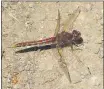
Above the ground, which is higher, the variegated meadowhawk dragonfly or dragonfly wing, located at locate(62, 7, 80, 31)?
dragonfly wing, located at locate(62, 7, 80, 31)

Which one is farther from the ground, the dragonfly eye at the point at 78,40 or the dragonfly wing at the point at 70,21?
the dragonfly wing at the point at 70,21

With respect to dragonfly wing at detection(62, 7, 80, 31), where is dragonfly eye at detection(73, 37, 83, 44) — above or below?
below

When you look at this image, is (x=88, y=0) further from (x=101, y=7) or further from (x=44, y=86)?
(x=44, y=86)

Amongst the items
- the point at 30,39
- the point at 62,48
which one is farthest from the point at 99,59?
the point at 30,39

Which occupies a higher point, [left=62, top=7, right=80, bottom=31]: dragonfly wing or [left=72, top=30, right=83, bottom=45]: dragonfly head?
[left=62, top=7, right=80, bottom=31]: dragonfly wing
